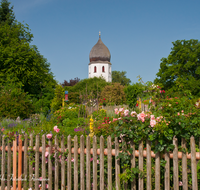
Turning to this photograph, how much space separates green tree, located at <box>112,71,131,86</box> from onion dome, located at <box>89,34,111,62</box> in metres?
7.54

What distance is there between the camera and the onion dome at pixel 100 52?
2073 inches

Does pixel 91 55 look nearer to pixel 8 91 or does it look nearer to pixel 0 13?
pixel 0 13

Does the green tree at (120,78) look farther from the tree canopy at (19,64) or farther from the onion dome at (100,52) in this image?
the tree canopy at (19,64)

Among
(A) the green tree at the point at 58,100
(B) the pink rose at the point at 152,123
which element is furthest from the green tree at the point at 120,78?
(B) the pink rose at the point at 152,123

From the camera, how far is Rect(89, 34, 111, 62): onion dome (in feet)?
173

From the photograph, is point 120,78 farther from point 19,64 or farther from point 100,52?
point 19,64

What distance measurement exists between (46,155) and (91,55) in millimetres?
51381

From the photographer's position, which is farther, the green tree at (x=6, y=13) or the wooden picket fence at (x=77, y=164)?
the green tree at (x=6, y=13)

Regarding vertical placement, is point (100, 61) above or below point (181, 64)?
above

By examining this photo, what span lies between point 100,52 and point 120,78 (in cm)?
1041

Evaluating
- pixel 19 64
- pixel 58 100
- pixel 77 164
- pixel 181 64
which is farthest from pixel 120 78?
pixel 77 164

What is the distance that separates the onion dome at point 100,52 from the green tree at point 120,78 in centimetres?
754

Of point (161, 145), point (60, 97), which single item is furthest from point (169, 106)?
point (60, 97)

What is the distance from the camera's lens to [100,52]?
5266 centimetres
